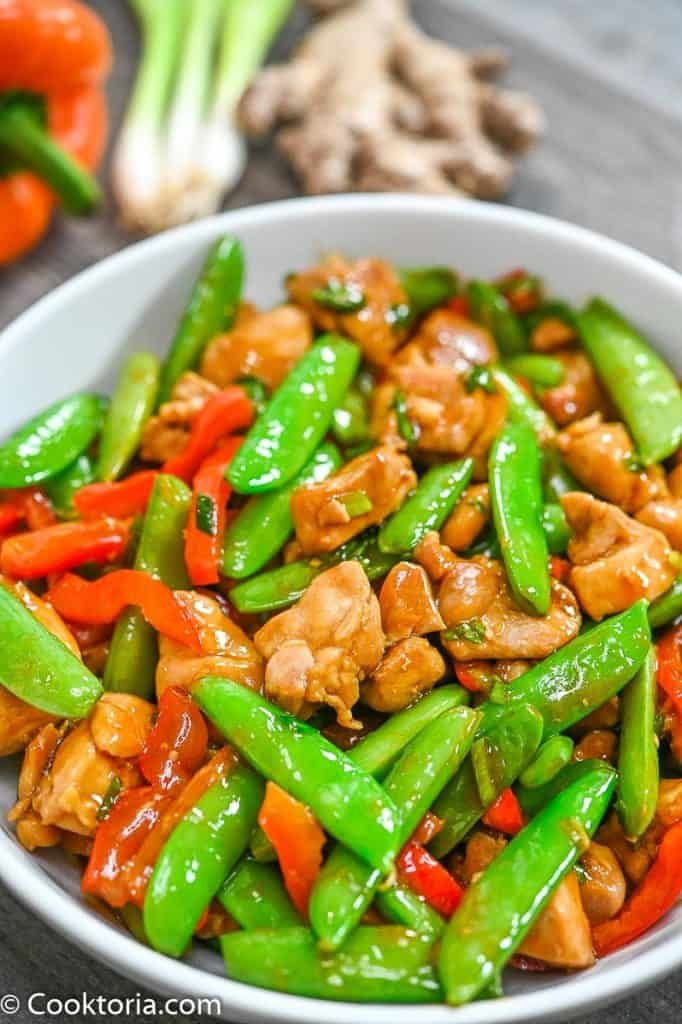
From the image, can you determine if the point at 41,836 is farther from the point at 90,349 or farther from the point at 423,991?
the point at 90,349

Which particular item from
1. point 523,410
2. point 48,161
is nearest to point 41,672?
point 523,410

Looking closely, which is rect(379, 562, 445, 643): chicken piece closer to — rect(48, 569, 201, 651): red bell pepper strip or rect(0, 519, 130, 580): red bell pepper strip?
rect(48, 569, 201, 651): red bell pepper strip

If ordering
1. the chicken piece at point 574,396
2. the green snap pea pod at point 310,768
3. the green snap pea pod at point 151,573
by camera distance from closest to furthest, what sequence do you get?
the green snap pea pod at point 310,768 → the green snap pea pod at point 151,573 → the chicken piece at point 574,396

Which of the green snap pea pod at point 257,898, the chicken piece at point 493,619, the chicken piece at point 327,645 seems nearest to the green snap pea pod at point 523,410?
the chicken piece at point 493,619

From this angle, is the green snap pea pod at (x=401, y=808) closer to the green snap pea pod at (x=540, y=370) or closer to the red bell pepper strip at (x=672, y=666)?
the red bell pepper strip at (x=672, y=666)

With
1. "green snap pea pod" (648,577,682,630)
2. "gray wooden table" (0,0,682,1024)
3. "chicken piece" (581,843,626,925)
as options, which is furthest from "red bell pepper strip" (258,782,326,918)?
"gray wooden table" (0,0,682,1024)

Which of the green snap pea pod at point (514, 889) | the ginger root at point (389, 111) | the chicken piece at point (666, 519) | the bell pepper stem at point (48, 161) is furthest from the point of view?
the ginger root at point (389, 111)
